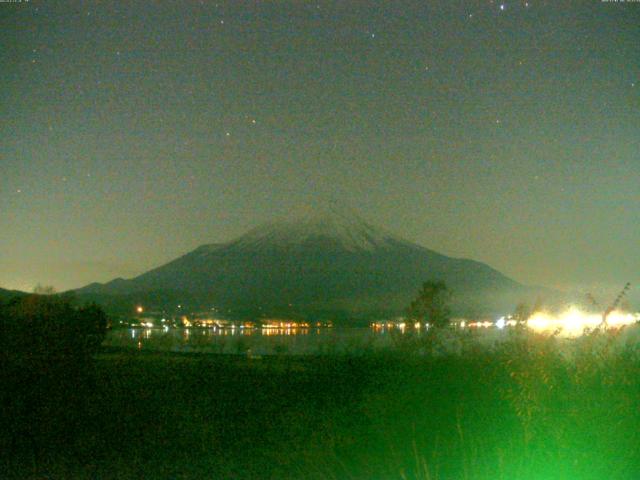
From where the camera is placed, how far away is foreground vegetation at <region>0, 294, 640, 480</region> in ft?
29.4

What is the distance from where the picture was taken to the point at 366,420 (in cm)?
1304

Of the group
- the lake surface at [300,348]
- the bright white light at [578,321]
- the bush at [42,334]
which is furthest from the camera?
the lake surface at [300,348]

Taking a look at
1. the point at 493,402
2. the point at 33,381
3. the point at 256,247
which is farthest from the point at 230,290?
the point at 493,402

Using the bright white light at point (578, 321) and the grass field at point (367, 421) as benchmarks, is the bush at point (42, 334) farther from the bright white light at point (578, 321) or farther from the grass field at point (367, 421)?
the bright white light at point (578, 321)

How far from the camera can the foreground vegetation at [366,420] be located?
8961 millimetres

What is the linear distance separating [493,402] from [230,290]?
3640 inches

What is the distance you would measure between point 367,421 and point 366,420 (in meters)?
0.07

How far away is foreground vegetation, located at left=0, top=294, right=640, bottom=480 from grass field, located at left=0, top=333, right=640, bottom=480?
3 centimetres

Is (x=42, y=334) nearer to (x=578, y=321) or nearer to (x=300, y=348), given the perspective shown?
(x=578, y=321)

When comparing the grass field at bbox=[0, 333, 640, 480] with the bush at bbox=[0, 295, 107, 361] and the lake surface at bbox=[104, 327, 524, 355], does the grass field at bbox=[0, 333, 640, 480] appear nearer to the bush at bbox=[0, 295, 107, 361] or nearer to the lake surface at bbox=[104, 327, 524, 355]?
the bush at bbox=[0, 295, 107, 361]

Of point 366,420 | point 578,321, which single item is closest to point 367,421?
point 366,420

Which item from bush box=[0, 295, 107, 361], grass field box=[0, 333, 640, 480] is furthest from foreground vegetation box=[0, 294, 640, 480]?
bush box=[0, 295, 107, 361]

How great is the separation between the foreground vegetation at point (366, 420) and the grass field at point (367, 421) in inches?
1.0

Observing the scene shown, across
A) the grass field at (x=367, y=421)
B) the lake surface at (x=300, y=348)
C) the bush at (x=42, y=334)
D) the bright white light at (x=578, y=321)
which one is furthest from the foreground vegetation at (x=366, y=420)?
the lake surface at (x=300, y=348)
